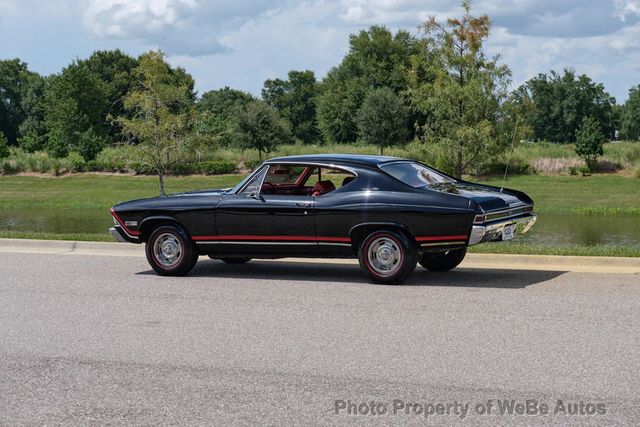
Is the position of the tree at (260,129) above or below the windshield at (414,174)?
above

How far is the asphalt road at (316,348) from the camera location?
6.03 metres

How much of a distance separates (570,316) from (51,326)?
4908 mm

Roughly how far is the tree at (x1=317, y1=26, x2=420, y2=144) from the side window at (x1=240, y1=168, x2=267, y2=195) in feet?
238

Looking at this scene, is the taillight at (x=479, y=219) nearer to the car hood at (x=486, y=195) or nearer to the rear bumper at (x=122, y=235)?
the car hood at (x=486, y=195)

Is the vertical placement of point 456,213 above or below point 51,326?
above

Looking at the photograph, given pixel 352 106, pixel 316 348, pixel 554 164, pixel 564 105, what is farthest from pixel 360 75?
pixel 316 348

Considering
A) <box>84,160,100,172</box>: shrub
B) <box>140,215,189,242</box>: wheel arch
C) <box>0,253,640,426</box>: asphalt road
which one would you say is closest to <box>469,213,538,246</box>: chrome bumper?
<box>0,253,640,426</box>: asphalt road

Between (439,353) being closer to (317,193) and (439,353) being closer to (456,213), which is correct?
(456,213)

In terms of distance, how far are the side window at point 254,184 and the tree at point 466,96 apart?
Answer: 29.5 m

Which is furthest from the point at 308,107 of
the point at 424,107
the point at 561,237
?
the point at 561,237

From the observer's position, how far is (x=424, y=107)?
41969 millimetres

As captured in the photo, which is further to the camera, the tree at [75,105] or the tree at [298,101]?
the tree at [298,101]

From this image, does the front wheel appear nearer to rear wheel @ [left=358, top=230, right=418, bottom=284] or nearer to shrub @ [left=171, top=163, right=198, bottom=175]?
rear wheel @ [left=358, top=230, right=418, bottom=284]

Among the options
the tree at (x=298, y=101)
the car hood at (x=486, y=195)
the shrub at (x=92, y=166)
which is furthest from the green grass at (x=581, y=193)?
A: the tree at (x=298, y=101)
